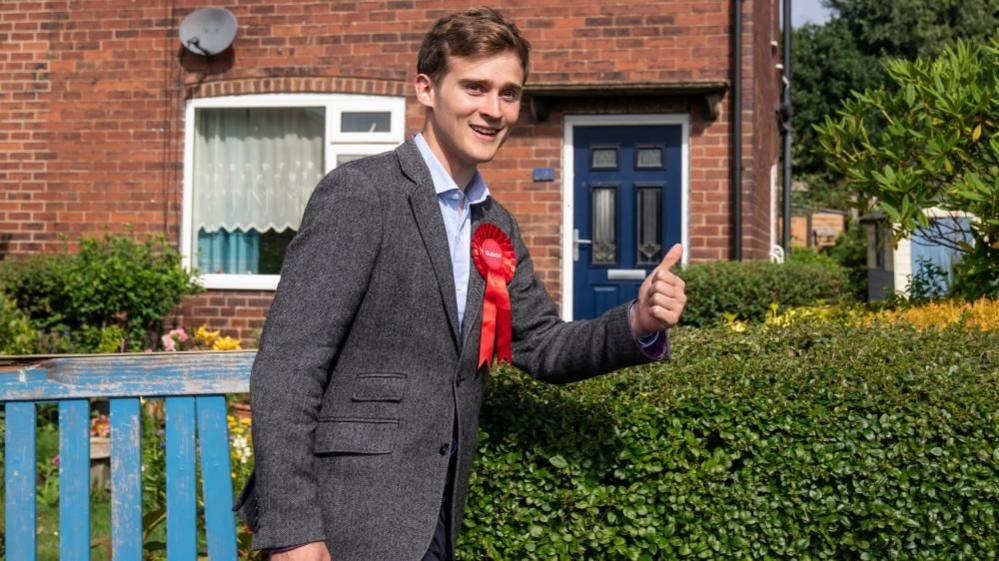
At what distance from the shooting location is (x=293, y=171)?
1036 centimetres

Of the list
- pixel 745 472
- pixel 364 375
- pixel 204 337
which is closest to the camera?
pixel 364 375

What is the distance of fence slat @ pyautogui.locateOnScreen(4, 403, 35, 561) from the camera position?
9.27 ft

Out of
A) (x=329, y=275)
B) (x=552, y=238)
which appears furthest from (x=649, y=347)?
(x=552, y=238)

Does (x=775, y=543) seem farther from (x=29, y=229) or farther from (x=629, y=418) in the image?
(x=29, y=229)

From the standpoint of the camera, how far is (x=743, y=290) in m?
8.18

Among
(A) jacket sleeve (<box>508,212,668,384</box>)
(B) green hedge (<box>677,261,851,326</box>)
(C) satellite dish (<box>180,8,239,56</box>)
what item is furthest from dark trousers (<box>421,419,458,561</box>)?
(C) satellite dish (<box>180,8,239,56</box>)

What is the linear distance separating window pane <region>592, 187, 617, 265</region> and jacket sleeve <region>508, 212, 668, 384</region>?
6.95 m

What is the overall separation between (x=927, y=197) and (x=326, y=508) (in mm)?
3985

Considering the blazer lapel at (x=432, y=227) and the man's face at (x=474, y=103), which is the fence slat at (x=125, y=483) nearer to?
the blazer lapel at (x=432, y=227)

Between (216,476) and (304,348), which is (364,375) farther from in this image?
(216,476)

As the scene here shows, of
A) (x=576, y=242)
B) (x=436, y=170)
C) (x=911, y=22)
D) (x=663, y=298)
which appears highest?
(x=911, y=22)

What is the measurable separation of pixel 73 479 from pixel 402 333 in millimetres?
1161

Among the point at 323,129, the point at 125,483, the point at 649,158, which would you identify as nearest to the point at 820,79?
the point at 649,158

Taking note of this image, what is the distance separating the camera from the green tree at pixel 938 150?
507cm
